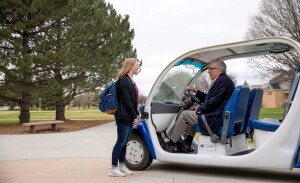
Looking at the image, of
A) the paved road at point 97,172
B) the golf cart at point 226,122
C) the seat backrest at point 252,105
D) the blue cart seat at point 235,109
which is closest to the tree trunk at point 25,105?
the paved road at point 97,172

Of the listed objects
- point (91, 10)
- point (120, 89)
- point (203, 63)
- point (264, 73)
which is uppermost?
point (91, 10)

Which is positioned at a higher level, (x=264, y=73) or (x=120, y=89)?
(x=264, y=73)

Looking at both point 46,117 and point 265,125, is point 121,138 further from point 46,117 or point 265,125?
point 46,117

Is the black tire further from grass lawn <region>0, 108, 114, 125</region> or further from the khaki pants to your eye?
grass lawn <region>0, 108, 114, 125</region>

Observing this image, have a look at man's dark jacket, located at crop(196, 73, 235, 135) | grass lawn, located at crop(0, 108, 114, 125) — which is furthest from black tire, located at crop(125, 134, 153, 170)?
grass lawn, located at crop(0, 108, 114, 125)

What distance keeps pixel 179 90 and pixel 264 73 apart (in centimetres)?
2787

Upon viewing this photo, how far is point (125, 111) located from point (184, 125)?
103 centimetres

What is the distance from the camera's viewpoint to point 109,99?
21.5 feet

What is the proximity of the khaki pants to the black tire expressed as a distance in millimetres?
495

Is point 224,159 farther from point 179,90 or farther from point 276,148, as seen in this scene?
point 179,90

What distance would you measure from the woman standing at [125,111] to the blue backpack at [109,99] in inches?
3.1

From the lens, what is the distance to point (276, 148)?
5.86 metres

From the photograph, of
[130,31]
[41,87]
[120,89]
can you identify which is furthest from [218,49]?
[130,31]

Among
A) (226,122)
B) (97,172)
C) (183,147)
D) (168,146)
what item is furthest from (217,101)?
(97,172)
